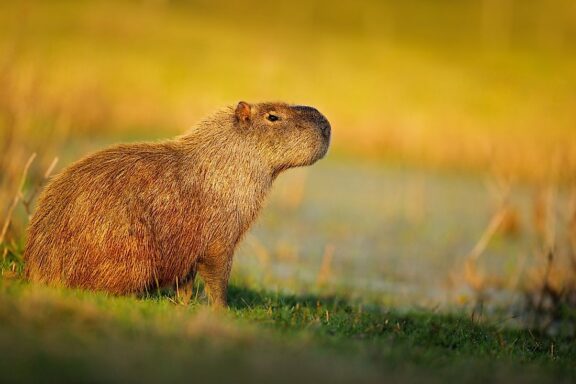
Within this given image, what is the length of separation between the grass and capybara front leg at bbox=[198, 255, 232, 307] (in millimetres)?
272

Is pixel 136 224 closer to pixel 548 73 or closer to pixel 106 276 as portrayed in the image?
pixel 106 276

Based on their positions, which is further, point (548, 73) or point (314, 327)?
point (548, 73)

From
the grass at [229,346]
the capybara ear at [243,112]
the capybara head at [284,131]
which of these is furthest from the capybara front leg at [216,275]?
the capybara ear at [243,112]

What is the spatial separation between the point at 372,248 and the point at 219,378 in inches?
401

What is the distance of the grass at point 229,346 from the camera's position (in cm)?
402

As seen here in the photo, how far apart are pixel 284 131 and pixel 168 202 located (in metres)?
1.37

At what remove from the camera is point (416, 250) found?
14.1 meters

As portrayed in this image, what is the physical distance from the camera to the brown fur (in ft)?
20.7

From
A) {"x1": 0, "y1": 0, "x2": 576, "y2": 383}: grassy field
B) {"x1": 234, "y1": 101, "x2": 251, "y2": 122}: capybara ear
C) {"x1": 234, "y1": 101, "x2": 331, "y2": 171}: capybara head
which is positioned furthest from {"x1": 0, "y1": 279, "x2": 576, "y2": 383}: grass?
{"x1": 234, "y1": 101, "x2": 251, "y2": 122}: capybara ear

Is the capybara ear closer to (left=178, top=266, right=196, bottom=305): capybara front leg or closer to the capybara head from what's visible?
the capybara head

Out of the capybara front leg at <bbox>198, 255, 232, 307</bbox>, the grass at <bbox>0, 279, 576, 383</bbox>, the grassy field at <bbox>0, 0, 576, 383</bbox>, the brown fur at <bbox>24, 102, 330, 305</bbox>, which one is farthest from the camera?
the capybara front leg at <bbox>198, 255, 232, 307</bbox>

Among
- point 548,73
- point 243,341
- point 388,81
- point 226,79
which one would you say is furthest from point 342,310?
point 548,73

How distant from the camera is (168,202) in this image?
6.70m

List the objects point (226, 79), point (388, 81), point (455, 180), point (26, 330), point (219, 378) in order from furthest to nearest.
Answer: point (388, 81) < point (226, 79) < point (455, 180) < point (26, 330) < point (219, 378)
